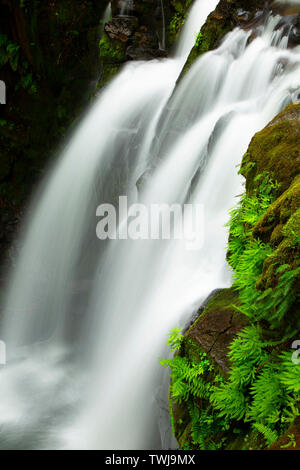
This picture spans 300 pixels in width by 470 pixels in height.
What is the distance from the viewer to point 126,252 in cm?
618

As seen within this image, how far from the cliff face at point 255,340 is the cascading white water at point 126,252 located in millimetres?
824

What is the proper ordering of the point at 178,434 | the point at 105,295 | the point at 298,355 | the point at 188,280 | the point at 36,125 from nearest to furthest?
the point at 298,355 < the point at 178,434 < the point at 188,280 < the point at 105,295 < the point at 36,125

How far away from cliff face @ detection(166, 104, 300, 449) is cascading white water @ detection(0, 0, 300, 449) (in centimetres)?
82

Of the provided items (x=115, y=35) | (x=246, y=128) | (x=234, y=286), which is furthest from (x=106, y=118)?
(x=234, y=286)

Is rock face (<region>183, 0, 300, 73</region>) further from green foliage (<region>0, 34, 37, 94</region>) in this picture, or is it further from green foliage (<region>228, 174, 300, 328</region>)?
green foliage (<region>228, 174, 300, 328</region>)

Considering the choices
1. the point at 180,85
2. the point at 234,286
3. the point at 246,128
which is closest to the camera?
the point at 234,286

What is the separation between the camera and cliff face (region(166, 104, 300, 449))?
82.4 inches

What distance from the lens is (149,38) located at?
1002 cm

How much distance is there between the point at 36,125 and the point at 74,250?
3866mm

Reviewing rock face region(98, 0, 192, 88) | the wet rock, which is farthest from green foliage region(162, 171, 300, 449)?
the wet rock

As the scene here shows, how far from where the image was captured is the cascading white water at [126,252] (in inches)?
170

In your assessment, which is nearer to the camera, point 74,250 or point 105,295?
point 105,295

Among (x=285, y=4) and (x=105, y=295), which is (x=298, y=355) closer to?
(x=105, y=295)

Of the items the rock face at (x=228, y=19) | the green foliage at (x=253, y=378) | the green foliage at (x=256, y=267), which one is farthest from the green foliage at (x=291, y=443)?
the rock face at (x=228, y=19)
